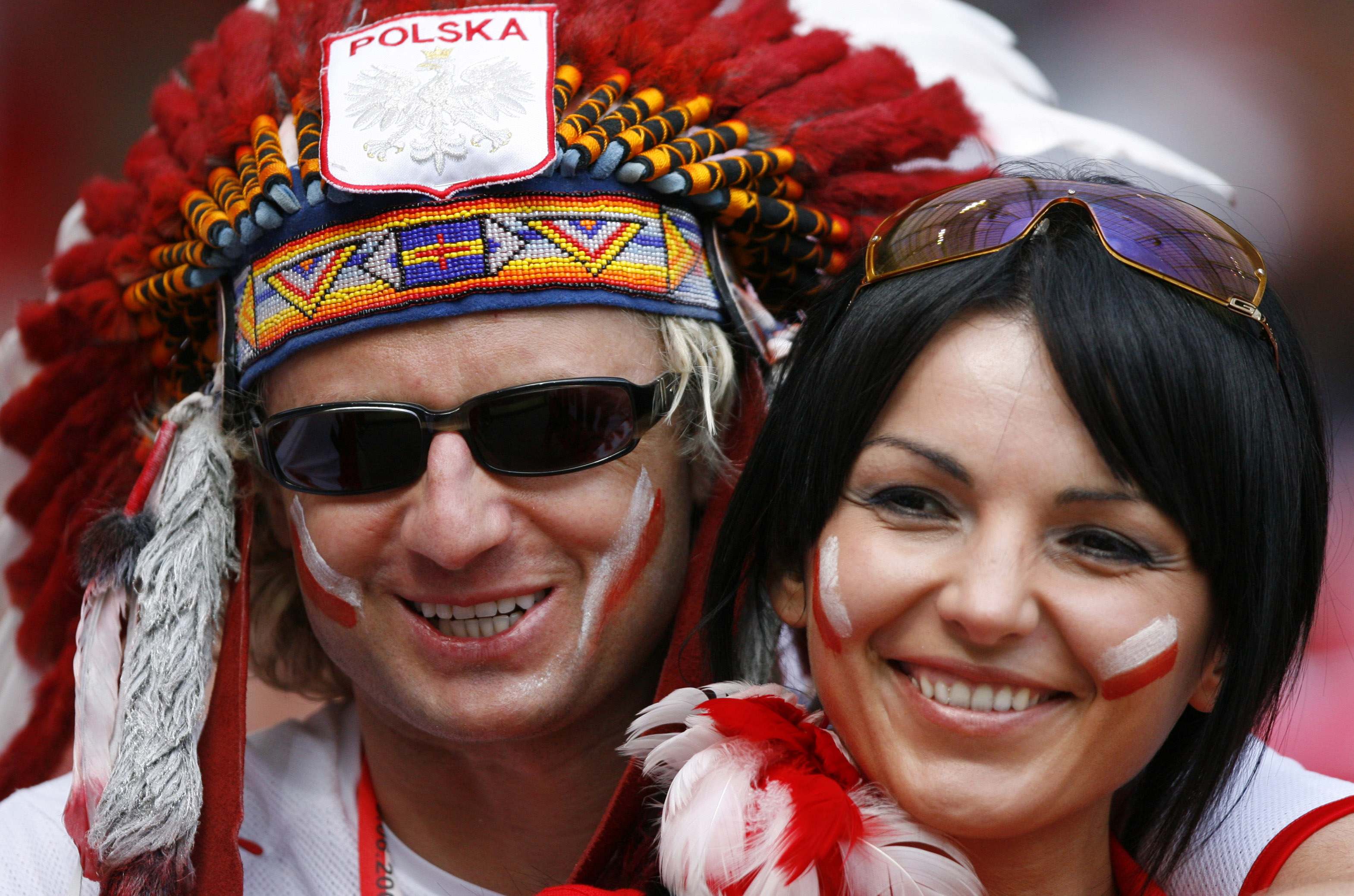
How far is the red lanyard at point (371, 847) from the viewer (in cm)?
235

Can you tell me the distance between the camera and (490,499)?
205cm

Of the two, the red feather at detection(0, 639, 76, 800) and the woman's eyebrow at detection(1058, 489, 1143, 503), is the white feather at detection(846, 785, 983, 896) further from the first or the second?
the red feather at detection(0, 639, 76, 800)

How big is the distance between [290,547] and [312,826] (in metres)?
0.50

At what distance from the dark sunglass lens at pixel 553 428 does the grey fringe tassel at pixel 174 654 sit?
0.58 metres

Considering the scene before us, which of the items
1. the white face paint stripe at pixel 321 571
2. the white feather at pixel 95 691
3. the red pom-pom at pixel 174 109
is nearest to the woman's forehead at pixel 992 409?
the white face paint stripe at pixel 321 571

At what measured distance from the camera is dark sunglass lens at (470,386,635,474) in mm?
2029

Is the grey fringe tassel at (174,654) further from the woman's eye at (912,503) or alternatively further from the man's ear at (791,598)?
the woman's eye at (912,503)

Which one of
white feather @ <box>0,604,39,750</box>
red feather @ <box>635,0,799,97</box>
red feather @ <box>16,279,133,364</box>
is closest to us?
red feather @ <box>635,0,799,97</box>

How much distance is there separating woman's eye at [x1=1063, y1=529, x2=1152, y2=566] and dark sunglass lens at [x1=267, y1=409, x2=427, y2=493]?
0.98m

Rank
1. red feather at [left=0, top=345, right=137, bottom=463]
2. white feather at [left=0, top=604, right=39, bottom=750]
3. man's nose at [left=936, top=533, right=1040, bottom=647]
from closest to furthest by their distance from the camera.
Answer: man's nose at [left=936, top=533, right=1040, bottom=647] → red feather at [left=0, top=345, right=137, bottom=463] → white feather at [left=0, top=604, right=39, bottom=750]

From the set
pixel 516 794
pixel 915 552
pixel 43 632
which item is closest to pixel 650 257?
pixel 915 552

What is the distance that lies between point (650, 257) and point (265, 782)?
47.4 inches

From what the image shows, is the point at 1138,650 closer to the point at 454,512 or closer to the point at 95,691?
the point at 454,512

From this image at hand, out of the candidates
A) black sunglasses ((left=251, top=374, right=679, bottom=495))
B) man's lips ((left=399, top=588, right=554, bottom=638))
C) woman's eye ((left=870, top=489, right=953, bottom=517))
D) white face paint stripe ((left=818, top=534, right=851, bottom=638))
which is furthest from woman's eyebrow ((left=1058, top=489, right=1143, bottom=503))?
man's lips ((left=399, top=588, right=554, bottom=638))
